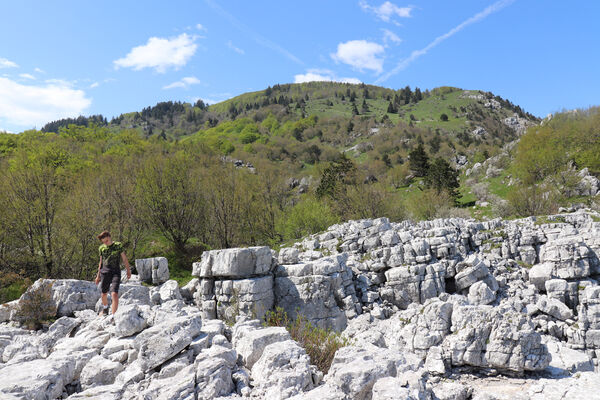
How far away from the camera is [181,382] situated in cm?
556

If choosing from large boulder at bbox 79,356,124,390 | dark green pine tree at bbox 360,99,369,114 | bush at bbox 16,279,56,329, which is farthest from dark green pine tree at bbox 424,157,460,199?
dark green pine tree at bbox 360,99,369,114

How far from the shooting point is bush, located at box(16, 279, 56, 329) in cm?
1088

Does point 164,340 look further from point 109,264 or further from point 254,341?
point 109,264

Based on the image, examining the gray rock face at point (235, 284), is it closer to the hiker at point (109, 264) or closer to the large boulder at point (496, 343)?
the hiker at point (109, 264)

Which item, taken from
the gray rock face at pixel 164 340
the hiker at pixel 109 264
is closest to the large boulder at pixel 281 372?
the gray rock face at pixel 164 340

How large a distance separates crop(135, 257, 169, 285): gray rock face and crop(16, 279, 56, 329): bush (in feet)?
16.6

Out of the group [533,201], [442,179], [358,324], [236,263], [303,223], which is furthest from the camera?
[442,179]

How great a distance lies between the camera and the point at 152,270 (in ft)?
55.1

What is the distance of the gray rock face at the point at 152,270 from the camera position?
16.6 meters

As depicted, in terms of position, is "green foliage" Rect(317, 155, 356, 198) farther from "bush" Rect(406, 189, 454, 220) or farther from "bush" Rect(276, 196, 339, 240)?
"bush" Rect(276, 196, 339, 240)

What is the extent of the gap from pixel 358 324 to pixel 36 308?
1329 cm

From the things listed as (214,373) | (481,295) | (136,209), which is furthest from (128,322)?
(136,209)

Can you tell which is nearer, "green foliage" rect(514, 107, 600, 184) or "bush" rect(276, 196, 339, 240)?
"bush" rect(276, 196, 339, 240)

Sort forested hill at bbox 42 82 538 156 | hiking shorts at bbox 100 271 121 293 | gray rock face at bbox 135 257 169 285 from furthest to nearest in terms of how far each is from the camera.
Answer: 1. forested hill at bbox 42 82 538 156
2. gray rock face at bbox 135 257 169 285
3. hiking shorts at bbox 100 271 121 293
